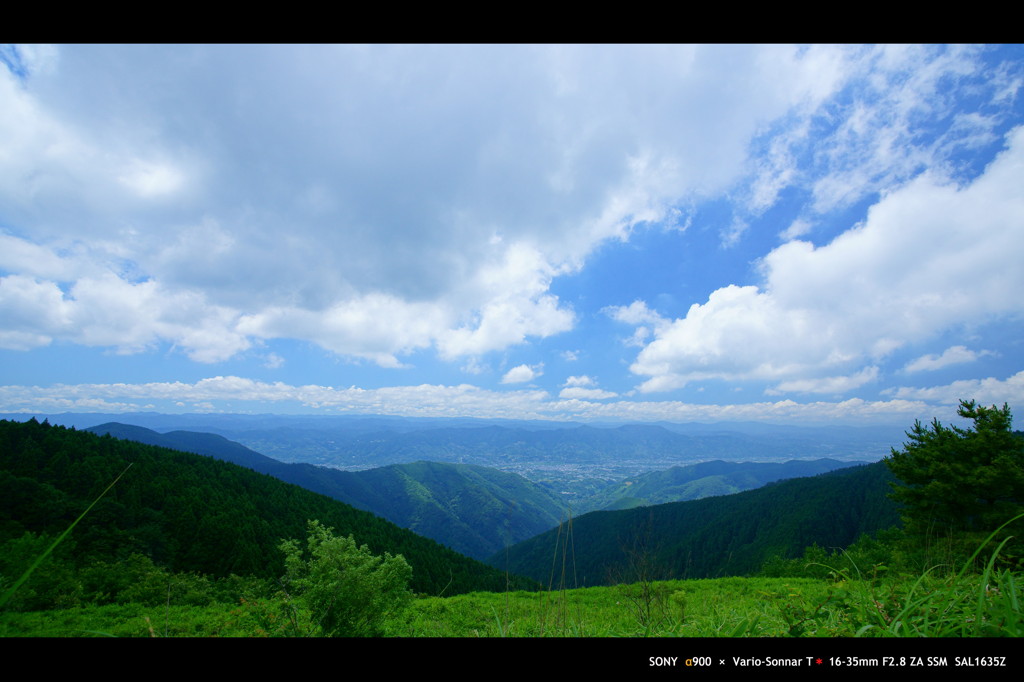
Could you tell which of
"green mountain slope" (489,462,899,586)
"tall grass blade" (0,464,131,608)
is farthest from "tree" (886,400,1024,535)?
"green mountain slope" (489,462,899,586)

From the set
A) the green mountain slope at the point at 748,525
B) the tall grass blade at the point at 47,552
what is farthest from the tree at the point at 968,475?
the green mountain slope at the point at 748,525

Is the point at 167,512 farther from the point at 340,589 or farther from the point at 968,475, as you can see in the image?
the point at 968,475

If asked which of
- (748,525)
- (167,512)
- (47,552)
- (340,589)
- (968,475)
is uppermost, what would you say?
(47,552)

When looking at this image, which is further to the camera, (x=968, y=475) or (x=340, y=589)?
(x=968, y=475)

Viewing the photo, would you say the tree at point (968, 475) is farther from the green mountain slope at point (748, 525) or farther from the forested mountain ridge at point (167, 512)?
the green mountain slope at point (748, 525)

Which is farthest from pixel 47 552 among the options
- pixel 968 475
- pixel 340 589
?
pixel 968 475

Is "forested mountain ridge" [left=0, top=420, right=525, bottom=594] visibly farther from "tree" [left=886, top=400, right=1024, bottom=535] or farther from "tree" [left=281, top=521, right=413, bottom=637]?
"tree" [left=886, top=400, right=1024, bottom=535]

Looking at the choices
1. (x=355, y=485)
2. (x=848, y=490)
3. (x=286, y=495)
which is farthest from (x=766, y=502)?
(x=355, y=485)

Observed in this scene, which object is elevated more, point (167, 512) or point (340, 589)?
point (340, 589)
